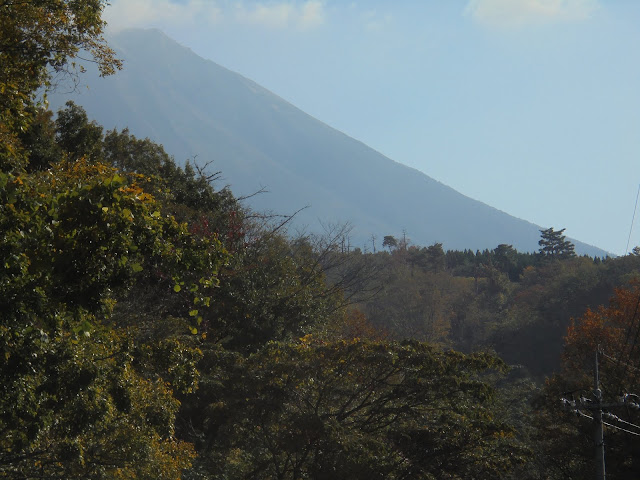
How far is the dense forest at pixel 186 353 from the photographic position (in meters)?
4.73

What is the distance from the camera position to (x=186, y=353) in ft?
25.7

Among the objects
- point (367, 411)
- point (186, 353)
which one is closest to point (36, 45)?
point (186, 353)

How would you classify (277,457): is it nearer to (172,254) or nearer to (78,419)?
(78,419)

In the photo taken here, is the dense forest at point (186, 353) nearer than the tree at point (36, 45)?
Yes

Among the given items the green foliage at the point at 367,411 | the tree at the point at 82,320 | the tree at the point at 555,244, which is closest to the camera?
the tree at the point at 82,320

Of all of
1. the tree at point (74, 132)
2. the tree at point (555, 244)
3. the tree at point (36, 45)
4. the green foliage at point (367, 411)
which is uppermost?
the tree at point (555, 244)

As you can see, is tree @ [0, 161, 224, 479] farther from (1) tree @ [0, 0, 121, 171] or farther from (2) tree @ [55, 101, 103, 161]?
(2) tree @ [55, 101, 103, 161]

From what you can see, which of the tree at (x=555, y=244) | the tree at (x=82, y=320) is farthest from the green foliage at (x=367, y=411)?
the tree at (x=555, y=244)

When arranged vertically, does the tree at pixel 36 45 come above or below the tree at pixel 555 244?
below

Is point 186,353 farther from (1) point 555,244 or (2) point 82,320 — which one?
(1) point 555,244

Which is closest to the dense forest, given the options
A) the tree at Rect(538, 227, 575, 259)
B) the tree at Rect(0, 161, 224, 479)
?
the tree at Rect(0, 161, 224, 479)

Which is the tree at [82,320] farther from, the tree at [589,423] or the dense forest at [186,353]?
the tree at [589,423]

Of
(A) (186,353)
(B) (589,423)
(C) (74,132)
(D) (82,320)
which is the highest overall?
(C) (74,132)

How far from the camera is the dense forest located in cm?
473
